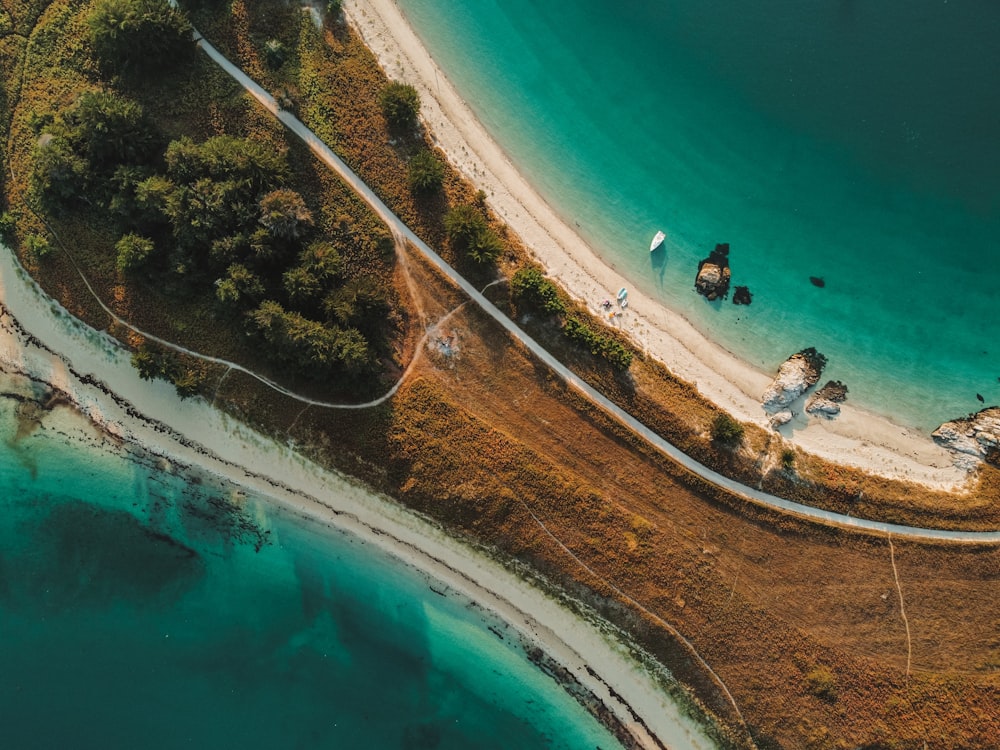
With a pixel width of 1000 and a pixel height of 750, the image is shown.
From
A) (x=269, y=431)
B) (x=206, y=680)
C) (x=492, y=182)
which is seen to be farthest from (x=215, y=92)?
(x=206, y=680)

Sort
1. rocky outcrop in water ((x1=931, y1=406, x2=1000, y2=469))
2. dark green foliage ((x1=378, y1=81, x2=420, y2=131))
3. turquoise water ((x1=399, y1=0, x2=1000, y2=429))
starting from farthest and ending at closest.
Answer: turquoise water ((x1=399, y1=0, x2=1000, y2=429))
rocky outcrop in water ((x1=931, y1=406, x2=1000, y2=469))
dark green foliage ((x1=378, y1=81, x2=420, y2=131))

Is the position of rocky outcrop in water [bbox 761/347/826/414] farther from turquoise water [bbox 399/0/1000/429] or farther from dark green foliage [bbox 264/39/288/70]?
dark green foliage [bbox 264/39/288/70]

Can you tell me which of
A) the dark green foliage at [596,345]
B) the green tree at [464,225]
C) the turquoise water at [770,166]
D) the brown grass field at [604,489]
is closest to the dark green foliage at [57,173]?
the brown grass field at [604,489]

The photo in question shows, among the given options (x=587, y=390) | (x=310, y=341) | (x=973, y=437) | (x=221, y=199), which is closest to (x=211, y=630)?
(x=310, y=341)

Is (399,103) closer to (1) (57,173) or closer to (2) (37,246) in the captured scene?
(1) (57,173)

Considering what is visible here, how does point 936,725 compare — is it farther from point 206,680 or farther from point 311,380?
point 206,680

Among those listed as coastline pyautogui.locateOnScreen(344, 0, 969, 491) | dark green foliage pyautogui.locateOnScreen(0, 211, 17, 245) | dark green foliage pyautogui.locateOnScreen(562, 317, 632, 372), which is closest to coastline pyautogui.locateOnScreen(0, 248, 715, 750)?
dark green foliage pyautogui.locateOnScreen(0, 211, 17, 245)
